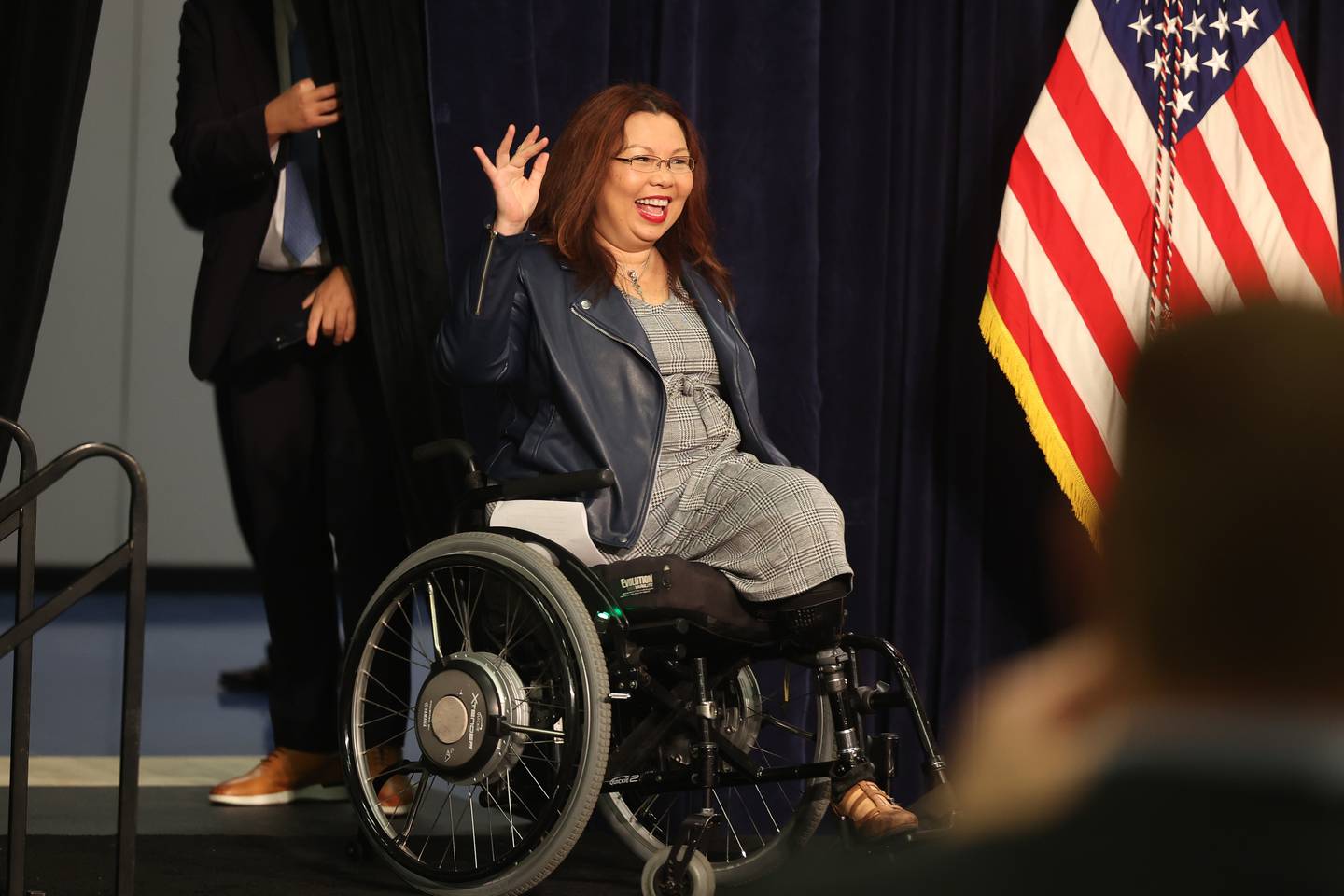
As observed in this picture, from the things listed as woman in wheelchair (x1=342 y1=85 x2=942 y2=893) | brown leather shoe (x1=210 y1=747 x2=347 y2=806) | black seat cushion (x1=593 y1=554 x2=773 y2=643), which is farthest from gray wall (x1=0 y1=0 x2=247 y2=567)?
black seat cushion (x1=593 y1=554 x2=773 y2=643)

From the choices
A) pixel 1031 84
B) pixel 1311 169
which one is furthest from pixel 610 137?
pixel 1311 169

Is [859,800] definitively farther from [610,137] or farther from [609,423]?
[610,137]

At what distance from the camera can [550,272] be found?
8.16ft

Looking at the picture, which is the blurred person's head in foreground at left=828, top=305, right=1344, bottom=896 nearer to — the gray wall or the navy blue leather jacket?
the navy blue leather jacket

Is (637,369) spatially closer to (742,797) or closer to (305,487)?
(305,487)

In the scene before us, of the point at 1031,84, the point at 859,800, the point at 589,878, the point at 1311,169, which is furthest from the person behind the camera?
the point at 1031,84

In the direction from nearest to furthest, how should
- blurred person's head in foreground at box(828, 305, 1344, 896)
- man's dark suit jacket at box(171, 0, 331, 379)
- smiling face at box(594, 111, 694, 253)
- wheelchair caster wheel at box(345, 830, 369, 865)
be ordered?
blurred person's head in foreground at box(828, 305, 1344, 896) < wheelchair caster wheel at box(345, 830, 369, 865) < smiling face at box(594, 111, 694, 253) < man's dark suit jacket at box(171, 0, 331, 379)

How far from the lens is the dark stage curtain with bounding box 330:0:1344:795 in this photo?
304cm

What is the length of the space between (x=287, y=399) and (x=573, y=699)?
3.90 feet

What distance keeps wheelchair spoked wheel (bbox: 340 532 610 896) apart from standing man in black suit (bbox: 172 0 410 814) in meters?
0.60

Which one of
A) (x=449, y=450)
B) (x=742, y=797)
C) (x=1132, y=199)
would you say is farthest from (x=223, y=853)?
(x=1132, y=199)

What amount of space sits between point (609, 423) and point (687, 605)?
0.35 meters

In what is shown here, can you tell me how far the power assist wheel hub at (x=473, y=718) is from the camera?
83.9 inches

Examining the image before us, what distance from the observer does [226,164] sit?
2.83 m
